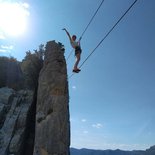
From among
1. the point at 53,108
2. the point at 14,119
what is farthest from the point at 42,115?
the point at 14,119

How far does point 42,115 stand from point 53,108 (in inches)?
52.9

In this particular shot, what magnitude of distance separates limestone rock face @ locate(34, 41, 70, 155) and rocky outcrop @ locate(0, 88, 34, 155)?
4164 millimetres

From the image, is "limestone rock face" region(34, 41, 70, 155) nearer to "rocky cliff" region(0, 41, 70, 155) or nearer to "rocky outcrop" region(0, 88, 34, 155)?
"rocky cliff" region(0, 41, 70, 155)

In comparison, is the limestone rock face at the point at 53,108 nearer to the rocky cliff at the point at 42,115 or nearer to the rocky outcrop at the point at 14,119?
the rocky cliff at the point at 42,115

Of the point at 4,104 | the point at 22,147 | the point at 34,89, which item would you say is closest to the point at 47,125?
the point at 22,147

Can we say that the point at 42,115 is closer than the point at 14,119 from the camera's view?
Yes

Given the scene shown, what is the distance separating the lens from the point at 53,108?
23.5 m

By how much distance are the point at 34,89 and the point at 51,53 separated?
26.6 ft

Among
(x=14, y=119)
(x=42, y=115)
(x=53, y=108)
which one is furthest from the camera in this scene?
(x=14, y=119)

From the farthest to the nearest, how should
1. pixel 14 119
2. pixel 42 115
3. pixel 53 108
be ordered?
pixel 14 119 < pixel 42 115 < pixel 53 108

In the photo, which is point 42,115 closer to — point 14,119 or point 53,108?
point 53,108

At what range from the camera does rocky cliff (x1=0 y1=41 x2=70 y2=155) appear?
2228cm

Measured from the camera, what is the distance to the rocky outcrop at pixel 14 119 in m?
26.0

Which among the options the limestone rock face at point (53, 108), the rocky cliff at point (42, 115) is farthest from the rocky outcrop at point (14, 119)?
the limestone rock face at point (53, 108)
